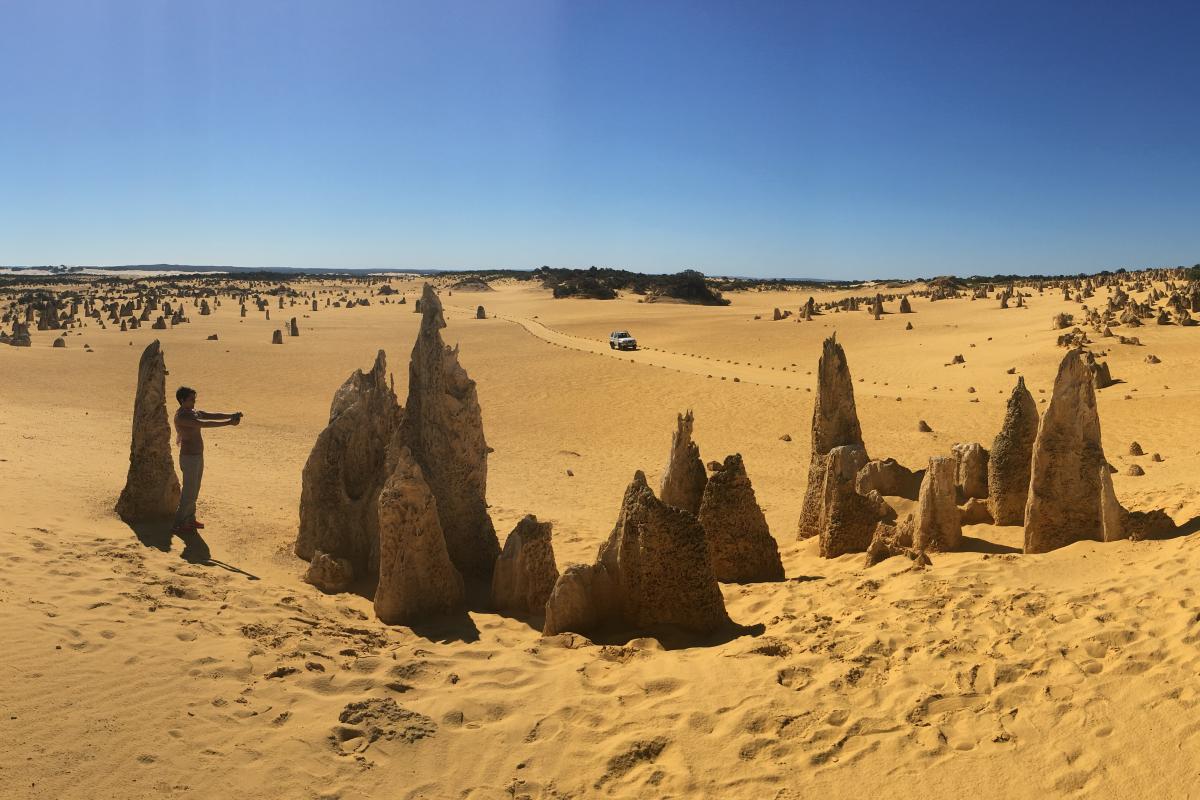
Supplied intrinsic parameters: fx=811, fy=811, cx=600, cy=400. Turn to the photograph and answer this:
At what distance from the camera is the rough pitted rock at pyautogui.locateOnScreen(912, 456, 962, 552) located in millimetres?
9242

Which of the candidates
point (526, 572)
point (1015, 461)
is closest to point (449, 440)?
point (526, 572)

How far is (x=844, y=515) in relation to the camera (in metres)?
10.1

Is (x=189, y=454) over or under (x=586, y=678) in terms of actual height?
over

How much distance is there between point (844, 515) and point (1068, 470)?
2.52 m

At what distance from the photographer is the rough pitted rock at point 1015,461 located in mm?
10320

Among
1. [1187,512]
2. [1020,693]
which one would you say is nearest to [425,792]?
[1020,693]

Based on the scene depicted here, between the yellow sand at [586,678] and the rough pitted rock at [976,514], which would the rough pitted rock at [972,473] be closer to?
the rough pitted rock at [976,514]

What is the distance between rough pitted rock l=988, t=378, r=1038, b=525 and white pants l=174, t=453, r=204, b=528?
10.1 metres

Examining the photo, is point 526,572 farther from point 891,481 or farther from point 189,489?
point 891,481

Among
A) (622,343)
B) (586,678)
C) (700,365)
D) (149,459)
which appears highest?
(622,343)

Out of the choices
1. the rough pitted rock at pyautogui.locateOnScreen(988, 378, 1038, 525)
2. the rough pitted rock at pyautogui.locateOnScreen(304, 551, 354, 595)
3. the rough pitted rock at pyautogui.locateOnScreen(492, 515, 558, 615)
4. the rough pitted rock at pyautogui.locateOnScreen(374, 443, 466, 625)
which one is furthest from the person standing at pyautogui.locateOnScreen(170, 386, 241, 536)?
the rough pitted rock at pyautogui.locateOnScreen(988, 378, 1038, 525)

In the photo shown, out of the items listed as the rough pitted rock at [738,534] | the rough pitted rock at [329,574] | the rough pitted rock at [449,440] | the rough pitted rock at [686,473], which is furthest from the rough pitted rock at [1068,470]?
the rough pitted rock at [329,574]

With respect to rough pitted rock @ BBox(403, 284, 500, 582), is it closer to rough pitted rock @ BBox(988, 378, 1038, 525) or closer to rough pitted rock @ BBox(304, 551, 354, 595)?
rough pitted rock @ BBox(304, 551, 354, 595)

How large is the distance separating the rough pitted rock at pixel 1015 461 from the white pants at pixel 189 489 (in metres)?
10.1
